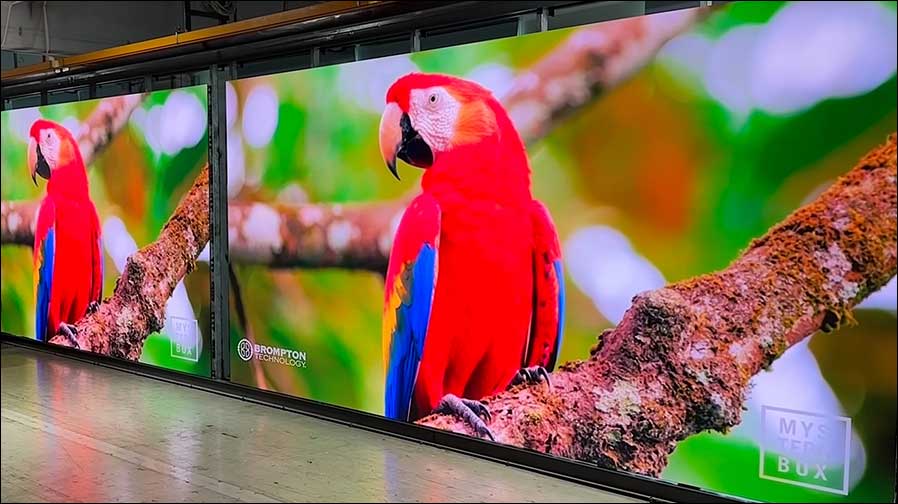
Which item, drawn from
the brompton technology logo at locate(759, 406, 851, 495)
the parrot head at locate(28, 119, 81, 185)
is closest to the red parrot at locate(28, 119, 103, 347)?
the parrot head at locate(28, 119, 81, 185)

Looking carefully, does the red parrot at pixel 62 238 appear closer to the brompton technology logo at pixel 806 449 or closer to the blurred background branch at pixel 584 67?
the blurred background branch at pixel 584 67

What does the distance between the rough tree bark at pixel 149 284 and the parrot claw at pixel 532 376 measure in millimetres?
2750

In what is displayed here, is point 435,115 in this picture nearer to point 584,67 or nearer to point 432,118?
point 432,118

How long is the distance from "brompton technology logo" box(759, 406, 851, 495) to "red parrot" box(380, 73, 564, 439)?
1.11m

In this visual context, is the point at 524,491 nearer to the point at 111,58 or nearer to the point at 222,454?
the point at 222,454

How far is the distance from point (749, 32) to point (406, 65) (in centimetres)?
191

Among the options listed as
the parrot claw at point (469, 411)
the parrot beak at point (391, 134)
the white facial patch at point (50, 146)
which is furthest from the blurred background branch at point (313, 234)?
the white facial patch at point (50, 146)

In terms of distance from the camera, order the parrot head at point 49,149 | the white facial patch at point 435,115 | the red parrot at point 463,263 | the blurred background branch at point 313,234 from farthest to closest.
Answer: the parrot head at point 49,149
the blurred background branch at point 313,234
the white facial patch at point 435,115
the red parrot at point 463,263

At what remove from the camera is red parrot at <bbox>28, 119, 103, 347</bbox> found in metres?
6.55

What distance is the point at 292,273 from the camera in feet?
16.7

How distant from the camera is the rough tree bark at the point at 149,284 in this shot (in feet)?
18.7

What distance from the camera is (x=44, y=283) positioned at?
22.7ft

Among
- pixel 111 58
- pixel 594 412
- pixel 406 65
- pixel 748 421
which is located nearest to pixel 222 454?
pixel 594 412

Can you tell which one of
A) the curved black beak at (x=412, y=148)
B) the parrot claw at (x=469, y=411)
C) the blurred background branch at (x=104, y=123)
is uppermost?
the blurred background branch at (x=104, y=123)
